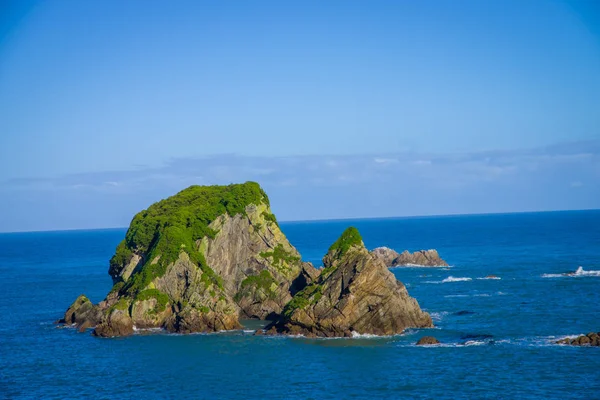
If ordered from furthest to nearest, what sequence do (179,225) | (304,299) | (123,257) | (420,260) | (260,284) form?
(420,260), (123,257), (260,284), (179,225), (304,299)

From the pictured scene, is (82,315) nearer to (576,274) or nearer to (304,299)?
(304,299)

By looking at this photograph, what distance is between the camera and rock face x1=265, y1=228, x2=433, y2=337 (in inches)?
3236

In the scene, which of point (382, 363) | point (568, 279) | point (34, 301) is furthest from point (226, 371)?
point (568, 279)

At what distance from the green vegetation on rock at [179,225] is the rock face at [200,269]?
14 cm

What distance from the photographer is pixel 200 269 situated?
9406 centimetres

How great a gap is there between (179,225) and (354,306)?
2966 centimetres

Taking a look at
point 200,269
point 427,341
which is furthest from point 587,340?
point 200,269

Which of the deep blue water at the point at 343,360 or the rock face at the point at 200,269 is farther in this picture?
the rock face at the point at 200,269

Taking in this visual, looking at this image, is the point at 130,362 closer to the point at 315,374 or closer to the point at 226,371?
the point at 226,371

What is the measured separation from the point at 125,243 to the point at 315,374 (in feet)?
166

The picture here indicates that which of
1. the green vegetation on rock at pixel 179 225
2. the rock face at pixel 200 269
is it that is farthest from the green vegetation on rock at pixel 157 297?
the green vegetation on rock at pixel 179 225

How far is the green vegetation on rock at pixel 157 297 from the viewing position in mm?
90188

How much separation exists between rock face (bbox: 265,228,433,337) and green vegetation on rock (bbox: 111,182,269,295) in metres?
13.9

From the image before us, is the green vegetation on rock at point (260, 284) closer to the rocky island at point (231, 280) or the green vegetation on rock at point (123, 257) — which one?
the rocky island at point (231, 280)
